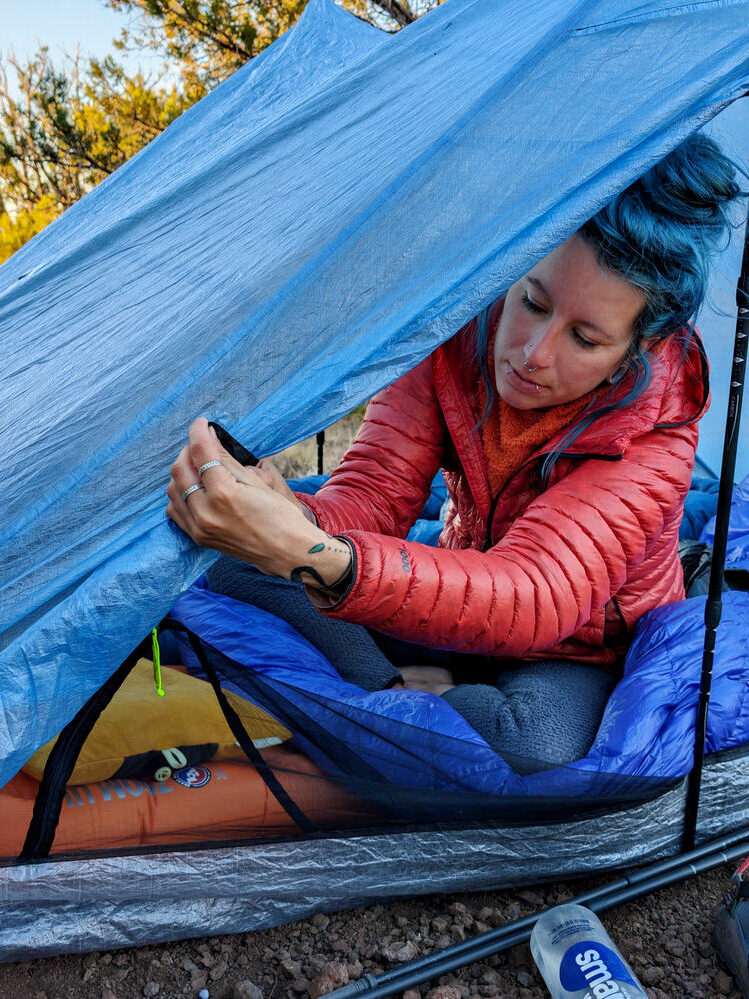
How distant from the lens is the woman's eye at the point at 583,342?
1.28m

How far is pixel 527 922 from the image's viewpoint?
4.15ft

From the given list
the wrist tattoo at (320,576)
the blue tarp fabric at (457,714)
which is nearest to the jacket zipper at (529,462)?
the blue tarp fabric at (457,714)

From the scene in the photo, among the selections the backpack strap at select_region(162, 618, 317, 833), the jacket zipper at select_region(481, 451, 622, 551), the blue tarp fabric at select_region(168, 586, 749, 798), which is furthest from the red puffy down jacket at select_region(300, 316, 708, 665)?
the backpack strap at select_region(162, 618, 317, 833)

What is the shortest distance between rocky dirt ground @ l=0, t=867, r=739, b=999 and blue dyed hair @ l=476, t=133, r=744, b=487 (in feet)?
2.93

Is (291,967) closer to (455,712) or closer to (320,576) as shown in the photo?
(455,712)

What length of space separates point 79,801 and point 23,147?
482cm

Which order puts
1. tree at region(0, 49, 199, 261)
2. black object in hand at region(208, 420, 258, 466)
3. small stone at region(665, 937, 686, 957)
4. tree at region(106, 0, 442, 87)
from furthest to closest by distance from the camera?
tree at region(0, 49, 199, 261)
tree at region(106, 0, 442, 87)
small stone at region(665, 937, 686, 957)
black object in hand at region(208, 420, 258, 466)

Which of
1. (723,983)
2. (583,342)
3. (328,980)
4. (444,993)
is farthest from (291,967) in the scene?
(583,342)

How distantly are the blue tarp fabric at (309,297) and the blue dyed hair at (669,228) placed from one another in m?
0.14

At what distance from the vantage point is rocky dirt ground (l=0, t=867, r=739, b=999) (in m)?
1.22

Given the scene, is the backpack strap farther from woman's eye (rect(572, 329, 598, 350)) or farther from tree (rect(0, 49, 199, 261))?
tree (rect(0, 49, 199, 261))

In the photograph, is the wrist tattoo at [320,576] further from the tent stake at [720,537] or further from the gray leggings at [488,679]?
the tent stake at [720,537]

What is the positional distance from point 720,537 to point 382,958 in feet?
2.57

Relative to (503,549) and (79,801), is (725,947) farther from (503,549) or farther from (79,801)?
(79,801)
